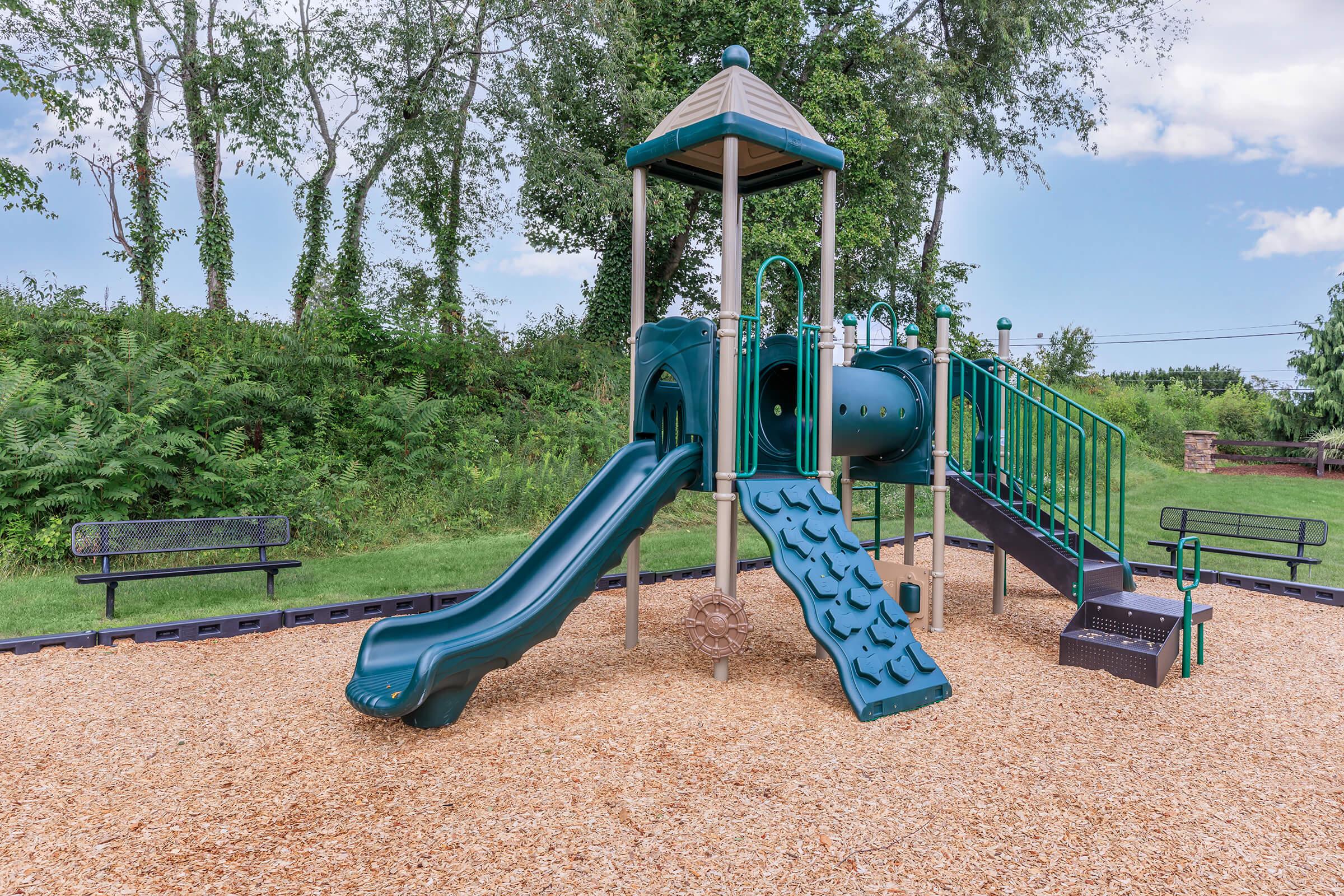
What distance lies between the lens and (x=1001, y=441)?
6.24 meters

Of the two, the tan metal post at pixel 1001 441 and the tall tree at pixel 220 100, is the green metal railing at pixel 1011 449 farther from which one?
the tall tree at pixel 220 100

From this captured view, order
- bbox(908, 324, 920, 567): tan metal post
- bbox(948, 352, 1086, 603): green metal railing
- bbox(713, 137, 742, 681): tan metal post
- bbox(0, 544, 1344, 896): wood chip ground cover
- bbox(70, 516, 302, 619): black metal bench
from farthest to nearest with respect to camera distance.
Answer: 1. bbox(908, 324, 920, 567): tan metal post
2. bbox(70, 516, 302, 619): black metal bench
3. bbox(948, 352, 1086, 603): green metal railing
4. bbox(713, 137, 742, 681): tan metal post
5. bbox(0, 544, 1344, 896): wood chip ground cover

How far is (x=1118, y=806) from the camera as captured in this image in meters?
3.06

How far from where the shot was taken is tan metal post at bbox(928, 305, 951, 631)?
5602 mm

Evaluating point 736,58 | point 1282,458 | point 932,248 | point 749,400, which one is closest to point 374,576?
point 749,400

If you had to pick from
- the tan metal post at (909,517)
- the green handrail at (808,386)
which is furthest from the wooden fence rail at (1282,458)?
the green handrail at (808,386)

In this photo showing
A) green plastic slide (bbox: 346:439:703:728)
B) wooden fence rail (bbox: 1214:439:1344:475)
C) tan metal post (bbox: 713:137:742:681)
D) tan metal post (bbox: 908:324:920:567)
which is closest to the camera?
green plastic slide (bbox: 346:439:703:728)

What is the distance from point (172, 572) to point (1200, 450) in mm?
20478

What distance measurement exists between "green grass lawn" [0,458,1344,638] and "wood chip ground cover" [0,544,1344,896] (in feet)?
3.11

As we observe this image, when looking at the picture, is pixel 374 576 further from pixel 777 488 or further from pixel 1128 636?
pixel 1128 636

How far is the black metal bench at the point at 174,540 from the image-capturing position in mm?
5820

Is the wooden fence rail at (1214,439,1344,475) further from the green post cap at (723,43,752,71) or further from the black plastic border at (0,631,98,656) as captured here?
the black plastic border at (0,631,98,656)

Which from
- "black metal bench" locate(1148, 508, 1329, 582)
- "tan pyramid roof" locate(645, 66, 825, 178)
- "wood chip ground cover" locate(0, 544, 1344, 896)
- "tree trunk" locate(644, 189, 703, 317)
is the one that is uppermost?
"tree trunk" locate(644, 189, 703, 317)

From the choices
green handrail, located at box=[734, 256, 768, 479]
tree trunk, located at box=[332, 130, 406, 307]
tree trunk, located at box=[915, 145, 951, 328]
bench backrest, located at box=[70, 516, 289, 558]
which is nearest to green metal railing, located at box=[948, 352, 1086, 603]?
green handrail, located at box=[734, 256, 768, 479]
